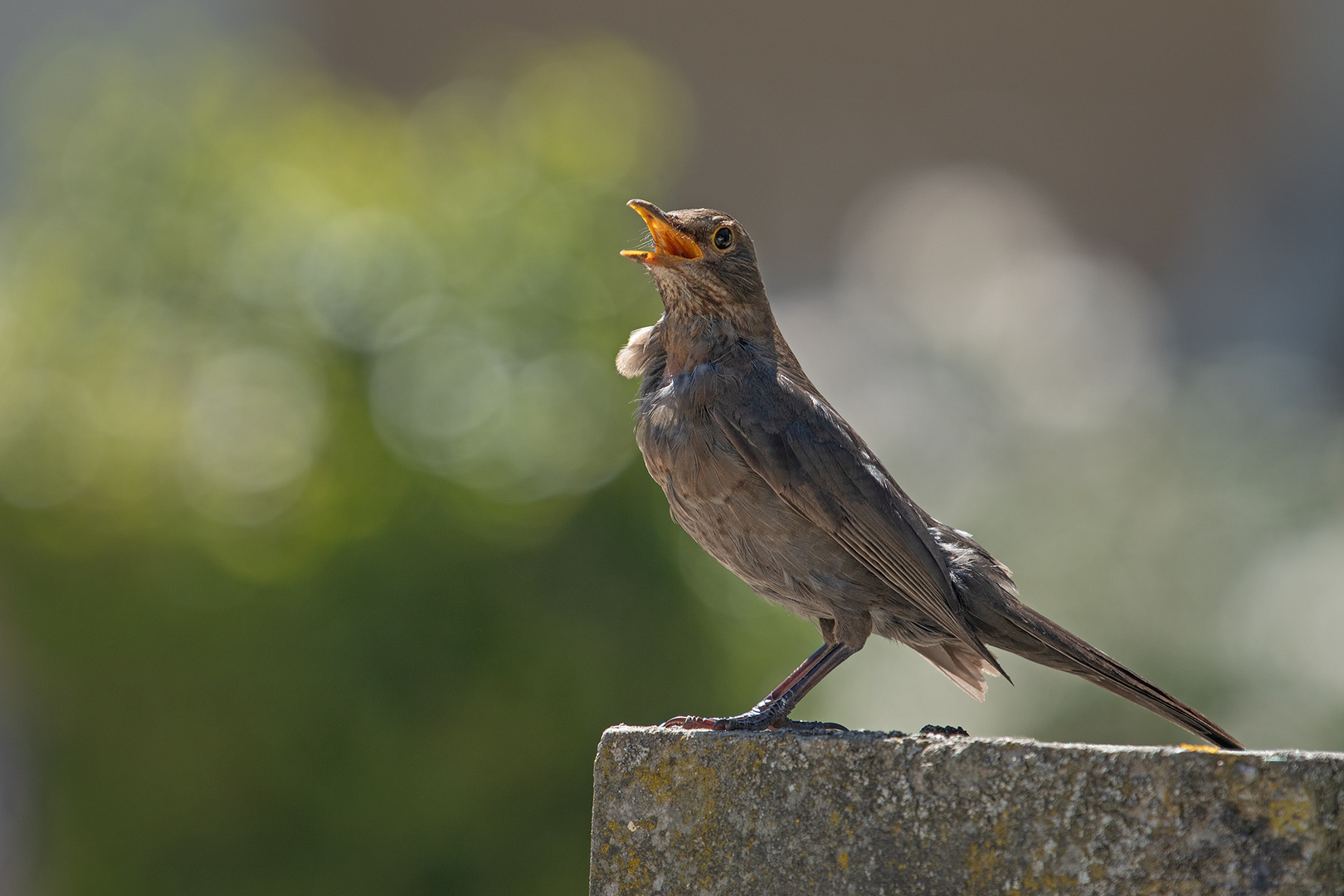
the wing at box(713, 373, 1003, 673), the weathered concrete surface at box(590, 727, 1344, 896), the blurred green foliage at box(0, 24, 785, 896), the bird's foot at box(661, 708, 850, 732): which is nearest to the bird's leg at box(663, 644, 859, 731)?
the bird's foot at box(661, 708, 850, 732)

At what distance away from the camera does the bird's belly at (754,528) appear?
3504mm

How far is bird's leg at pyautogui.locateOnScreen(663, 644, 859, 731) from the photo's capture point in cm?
327

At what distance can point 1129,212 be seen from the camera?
1688 cm

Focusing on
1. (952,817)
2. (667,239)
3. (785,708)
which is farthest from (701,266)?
(952,817)

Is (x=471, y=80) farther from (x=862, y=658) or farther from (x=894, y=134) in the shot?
(x=894, y=134)

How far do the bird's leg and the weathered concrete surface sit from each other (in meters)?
0.38

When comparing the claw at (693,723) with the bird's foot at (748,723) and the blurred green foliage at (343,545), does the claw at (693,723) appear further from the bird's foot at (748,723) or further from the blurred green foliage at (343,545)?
the blurred green foliage at (343,545)

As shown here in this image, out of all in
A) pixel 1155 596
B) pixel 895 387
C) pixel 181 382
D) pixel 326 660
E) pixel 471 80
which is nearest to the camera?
pixel 326 660

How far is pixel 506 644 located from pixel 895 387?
597 cm


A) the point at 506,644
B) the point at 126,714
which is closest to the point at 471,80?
the point at 506,644

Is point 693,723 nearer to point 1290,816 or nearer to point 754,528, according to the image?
point 754,528

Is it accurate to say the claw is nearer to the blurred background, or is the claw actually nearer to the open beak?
the open beak

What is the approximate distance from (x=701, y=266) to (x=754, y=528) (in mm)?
790

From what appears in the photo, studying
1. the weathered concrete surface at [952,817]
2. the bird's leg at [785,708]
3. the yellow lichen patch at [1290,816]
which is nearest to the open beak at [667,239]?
the bird's leg at [785,708]
